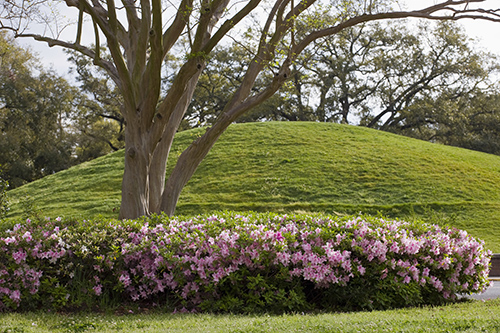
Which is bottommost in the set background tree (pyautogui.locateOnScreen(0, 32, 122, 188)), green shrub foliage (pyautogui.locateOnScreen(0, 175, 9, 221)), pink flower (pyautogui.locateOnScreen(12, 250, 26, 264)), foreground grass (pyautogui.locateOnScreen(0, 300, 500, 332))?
foreground grass (pyautogui.locateOnScreen(0, 300, 500, 332))

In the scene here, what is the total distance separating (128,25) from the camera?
8.73 metres

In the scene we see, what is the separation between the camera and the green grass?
14148mm

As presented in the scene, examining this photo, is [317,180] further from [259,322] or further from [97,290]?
[259,322]

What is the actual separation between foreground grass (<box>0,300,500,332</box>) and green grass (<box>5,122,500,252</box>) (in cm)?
742

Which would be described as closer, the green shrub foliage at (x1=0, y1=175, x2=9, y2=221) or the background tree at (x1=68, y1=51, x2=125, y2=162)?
the green shrub foliage at (x1=0, y1=175, x2=9, y2=221)

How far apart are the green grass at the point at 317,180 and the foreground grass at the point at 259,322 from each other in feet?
24.3

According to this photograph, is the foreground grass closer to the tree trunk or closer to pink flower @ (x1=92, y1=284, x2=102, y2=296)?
pink flower @ (x1=92, y1=284, x2=102, y2=296)

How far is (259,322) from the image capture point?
14.1 ft

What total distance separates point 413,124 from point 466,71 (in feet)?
16.6

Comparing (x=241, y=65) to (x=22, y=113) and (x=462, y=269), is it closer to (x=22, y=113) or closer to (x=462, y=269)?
(x=22, y=113)

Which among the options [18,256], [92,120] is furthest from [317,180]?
[92,120]

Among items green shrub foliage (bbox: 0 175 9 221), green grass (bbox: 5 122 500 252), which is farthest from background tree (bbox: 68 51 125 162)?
green shrub foliage (bbox: 0 175 9 221)

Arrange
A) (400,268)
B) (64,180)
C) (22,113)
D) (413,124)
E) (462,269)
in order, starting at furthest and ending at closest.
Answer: (413,124), (22,113), (64,180), (462,269), (400,268)

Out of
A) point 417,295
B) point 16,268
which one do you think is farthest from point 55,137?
point 417,295
